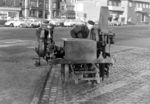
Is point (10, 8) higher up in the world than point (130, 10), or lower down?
lower down

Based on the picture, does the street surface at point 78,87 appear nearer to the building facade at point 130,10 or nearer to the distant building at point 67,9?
the distant building at point 67,9

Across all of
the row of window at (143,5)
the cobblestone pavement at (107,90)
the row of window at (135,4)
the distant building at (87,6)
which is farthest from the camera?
the row of window at (143,5)

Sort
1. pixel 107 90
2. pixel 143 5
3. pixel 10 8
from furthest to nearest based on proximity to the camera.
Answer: pixel 143 5 < pixel 10 8 < pixel 107 90

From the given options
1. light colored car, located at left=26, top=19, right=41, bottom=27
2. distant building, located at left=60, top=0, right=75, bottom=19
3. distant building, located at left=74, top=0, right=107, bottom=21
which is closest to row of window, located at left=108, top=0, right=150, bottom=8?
distant building, located at left=74, top=0, right=107, bottom=21

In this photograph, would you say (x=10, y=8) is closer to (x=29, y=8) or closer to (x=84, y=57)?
(x=29, y=8)

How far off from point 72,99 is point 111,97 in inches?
40.8

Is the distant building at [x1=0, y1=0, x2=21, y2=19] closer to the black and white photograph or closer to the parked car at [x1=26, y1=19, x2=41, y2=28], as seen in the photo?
the parked car at [x1=26, y1=19, x2=41, y2=28]

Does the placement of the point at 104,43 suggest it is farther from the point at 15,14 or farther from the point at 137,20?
the point at 137,20

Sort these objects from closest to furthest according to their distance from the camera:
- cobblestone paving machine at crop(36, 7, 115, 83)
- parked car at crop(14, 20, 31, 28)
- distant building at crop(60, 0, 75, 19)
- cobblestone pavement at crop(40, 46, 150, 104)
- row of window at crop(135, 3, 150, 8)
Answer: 1. cobblestone pavement at crop(40, 46, 150, 104)
2. cobblestone paving machine at crop(36, 7, 115, 83)
3. parked car at crop(14, 20, 31, 28)
4. distant building at crop(60, 0, 75, 19)
5. row of window at crop(135, 3, 150, 8)

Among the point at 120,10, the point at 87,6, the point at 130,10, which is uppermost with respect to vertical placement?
the point at 87,6

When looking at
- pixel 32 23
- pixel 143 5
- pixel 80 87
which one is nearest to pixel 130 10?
pixel 143 5

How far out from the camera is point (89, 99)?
27.2 ft

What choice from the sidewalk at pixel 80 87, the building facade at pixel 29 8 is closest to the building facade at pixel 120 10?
the building facade at pixel 29 8

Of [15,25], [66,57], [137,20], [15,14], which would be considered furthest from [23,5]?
[66,57]
